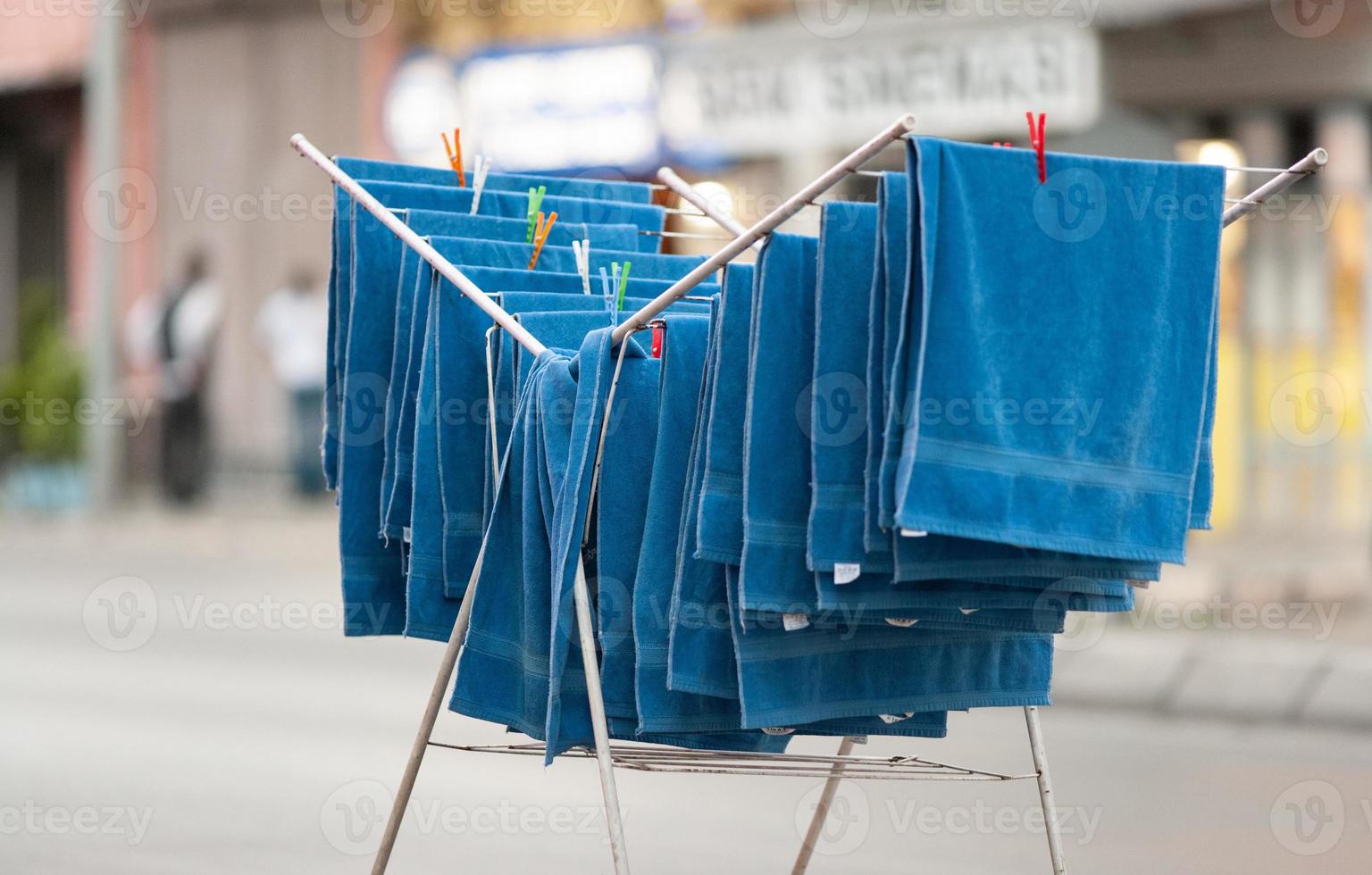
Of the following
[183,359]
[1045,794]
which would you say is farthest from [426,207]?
[183,359]

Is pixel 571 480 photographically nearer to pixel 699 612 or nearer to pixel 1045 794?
pixel 699 612

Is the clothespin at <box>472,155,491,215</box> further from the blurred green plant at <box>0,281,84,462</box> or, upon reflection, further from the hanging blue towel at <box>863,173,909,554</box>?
the blurred green plant at <box>0,281,84,462</box>

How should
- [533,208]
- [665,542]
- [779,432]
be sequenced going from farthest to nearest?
[533,208] < [665,542] < [779,432]

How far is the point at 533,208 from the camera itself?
4.00 meters

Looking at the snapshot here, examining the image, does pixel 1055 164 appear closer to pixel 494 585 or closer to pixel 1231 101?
pixel 494 585

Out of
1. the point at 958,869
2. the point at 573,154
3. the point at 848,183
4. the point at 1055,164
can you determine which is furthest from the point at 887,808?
the point at 573,154
